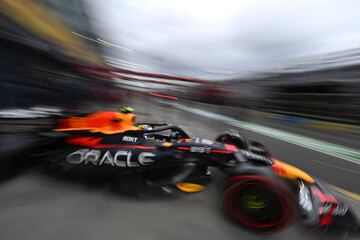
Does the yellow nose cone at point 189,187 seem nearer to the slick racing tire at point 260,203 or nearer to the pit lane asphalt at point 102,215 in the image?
the pit lane asphalt at point 102,215

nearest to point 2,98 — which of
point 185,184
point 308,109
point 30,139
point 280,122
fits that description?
point 30,139

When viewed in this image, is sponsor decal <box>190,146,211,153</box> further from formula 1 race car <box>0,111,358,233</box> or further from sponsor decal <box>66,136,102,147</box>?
sponsor decal <box>66,136,102,147</box>

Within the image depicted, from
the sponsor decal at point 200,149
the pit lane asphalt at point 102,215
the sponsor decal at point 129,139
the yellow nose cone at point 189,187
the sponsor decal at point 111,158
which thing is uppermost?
the sponsor decal at point 200,149

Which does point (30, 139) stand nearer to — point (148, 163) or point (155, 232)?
point (148, 163)

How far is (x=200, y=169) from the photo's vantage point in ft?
7.12

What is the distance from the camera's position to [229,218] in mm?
1875

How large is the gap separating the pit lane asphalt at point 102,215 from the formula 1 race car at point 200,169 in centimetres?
14

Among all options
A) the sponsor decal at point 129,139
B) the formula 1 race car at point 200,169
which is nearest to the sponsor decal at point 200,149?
the formula 1 race car at point 200,169

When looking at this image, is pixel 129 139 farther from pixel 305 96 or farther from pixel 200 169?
pixel 305 96

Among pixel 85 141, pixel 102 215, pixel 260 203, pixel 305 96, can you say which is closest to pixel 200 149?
pixel 260 203

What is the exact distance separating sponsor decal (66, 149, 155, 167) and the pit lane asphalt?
11.1 inches

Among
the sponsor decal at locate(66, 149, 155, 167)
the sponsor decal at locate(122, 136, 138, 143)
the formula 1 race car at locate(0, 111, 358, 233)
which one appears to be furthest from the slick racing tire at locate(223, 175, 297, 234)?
the sponsor decal at locate(122, 136, 138, 143)

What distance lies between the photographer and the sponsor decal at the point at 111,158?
211 cm

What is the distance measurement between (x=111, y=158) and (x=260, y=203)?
56.7 inches
